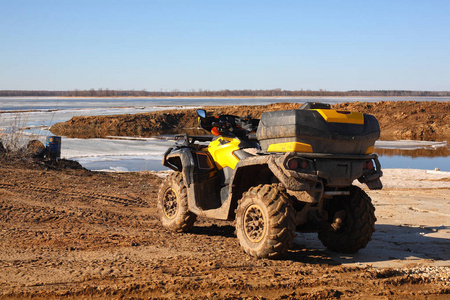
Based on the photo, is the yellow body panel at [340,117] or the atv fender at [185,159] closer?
the yellow body panel at [340,117]

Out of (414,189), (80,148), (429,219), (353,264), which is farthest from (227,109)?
(353,264)

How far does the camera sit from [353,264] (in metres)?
5.79

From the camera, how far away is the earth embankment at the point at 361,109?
30953 millimetres

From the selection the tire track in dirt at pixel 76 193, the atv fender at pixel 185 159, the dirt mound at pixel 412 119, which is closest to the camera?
the atv fender at pixel 185 159

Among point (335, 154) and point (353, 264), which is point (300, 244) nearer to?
point (353, 264)

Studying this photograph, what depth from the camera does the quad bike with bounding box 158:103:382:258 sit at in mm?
5402

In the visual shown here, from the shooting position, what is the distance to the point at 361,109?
3806 cm

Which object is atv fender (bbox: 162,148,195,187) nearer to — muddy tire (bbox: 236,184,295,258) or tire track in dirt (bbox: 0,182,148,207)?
muddy tire (bbox: 236,184,295,258)

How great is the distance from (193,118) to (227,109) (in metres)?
5.53

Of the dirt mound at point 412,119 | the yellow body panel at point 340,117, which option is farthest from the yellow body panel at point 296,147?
the dirt mound at point 412,119

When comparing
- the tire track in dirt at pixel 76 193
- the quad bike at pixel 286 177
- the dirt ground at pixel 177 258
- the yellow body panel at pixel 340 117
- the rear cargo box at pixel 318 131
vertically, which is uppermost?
the yellow body panel at pixel 340 117

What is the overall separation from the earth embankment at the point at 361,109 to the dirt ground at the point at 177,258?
71.3 feet

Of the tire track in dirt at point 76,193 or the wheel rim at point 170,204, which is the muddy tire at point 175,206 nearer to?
the wheel rim at point 170,204

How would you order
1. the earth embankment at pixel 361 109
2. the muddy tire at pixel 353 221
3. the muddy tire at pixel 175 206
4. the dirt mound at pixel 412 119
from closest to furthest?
the muddy tire at pixel 353 221, the muddy tire at pixel 175 206, the dirt mound at pixel 412 119, the earth embankment at pixel 361 109
